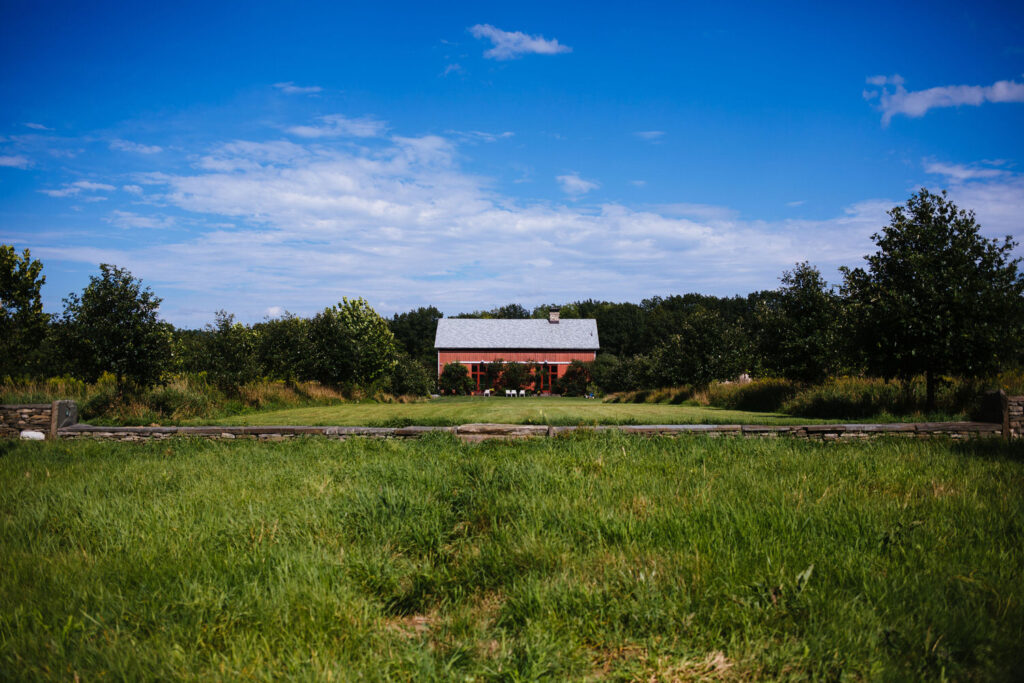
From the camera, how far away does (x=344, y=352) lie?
80.7ft

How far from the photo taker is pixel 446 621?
3098 millimetres

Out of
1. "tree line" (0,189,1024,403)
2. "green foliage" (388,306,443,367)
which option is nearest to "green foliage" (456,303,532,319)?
"green foliage" (388,306,443,367)

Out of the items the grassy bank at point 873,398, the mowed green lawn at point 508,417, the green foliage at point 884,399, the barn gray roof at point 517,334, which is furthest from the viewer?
the barn gray roof at point 517,334

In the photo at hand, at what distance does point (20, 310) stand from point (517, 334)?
34310 millimetres

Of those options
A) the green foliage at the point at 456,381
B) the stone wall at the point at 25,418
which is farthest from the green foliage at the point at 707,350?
the stone wall at the point at 25,418

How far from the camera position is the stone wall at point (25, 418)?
30.8 ft

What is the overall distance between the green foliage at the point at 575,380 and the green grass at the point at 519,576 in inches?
1466

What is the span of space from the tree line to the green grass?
810 centimetres

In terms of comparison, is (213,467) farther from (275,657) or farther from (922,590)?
(922,590)

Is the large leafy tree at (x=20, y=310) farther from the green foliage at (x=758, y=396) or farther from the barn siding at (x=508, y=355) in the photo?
the barn siding at (x=508, y=355)

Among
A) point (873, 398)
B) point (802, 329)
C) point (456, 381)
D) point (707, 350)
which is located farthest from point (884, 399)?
point (456, 381)

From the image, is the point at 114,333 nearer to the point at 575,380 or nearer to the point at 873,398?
the point at 873,398

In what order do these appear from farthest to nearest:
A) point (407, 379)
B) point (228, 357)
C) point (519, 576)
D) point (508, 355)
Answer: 1. point (508, 355)
2. point (407, 379)
3. point (228, 357)
4. point (519, 576)

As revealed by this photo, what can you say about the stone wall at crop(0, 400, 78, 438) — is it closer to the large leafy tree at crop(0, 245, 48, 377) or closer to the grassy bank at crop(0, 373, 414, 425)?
the grassy bank at crop(0, 373, 414, 425)
